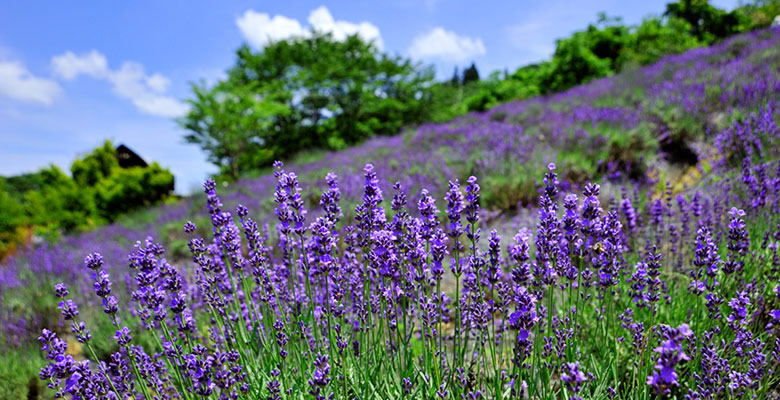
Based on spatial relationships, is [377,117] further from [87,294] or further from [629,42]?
[87,294]

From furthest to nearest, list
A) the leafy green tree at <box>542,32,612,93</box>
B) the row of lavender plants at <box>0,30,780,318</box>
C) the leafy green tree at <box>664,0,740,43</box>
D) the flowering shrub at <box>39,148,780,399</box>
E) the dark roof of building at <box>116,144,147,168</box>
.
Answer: the dark roof of building at <box>116,144,147,168</box>
the leafy green tree at <box>664,0,740,43</box>
the leafy green tree at <box>542,32,612,93</box>
the row of lavender plants at <box>0,30,780,318</box>
the flowering shrub at <box>39,148,780,399</box>

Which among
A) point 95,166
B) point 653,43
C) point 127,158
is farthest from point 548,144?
point 127,158

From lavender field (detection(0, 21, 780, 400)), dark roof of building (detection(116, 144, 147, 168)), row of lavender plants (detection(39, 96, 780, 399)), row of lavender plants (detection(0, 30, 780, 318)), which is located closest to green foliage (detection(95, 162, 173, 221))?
lavender field (detection(0, 21, 780, 400))

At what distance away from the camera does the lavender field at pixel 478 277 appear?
1.64 metres

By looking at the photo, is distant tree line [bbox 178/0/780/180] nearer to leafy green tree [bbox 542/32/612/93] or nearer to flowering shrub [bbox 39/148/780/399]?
leafy green tree [bbox 542/32/612/93]

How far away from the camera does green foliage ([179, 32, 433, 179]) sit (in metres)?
17.4

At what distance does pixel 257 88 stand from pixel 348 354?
828 inches

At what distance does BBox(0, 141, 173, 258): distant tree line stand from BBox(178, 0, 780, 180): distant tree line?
9.40 feet

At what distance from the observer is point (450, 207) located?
5.36 ft

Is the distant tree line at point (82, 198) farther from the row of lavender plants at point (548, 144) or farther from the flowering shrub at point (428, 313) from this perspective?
the flowering shrub at point (428, 313)

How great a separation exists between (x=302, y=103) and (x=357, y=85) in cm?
298

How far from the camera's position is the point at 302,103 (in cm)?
2041

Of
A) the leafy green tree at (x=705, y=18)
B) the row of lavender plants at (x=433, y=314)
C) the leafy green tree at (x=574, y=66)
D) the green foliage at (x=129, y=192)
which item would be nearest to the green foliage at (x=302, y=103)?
the green foliage at (x=129, y=192)

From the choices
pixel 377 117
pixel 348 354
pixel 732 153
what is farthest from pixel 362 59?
pixel 348 354
